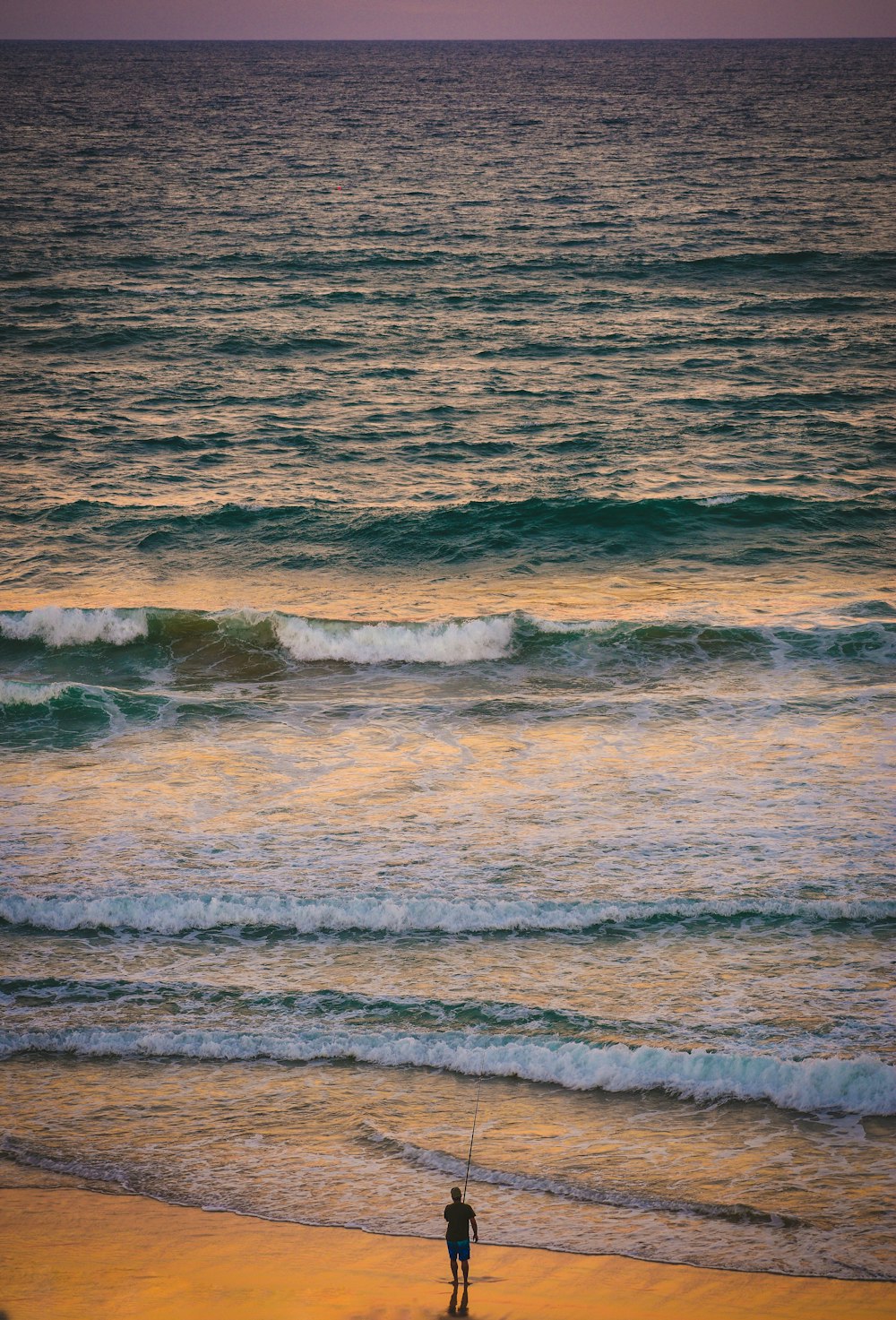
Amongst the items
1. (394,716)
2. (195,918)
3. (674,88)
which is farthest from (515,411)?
(674,88)

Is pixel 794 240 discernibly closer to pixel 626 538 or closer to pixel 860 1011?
pixel 626 538

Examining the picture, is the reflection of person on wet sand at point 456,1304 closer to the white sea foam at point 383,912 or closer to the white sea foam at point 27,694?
the white sea foam at point 383,912

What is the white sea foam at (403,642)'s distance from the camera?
19312 mm

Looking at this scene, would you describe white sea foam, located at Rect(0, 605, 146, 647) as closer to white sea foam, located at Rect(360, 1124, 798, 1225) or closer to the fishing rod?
the fishing rod

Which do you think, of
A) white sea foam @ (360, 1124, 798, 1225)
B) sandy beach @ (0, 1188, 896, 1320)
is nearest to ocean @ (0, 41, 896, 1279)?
white sea foam @ (360, 1124, 798, 1225)

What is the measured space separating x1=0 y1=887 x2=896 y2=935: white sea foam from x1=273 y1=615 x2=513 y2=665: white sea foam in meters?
7.25

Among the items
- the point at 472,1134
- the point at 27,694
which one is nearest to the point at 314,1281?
the point at 472,1134

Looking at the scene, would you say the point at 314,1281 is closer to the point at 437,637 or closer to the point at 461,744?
the point at 461,744

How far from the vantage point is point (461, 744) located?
648 inches

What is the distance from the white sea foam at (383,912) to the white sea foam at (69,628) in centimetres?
807

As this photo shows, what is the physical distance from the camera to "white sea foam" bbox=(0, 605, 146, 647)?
20016 millimetres

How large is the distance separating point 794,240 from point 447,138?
5140cm

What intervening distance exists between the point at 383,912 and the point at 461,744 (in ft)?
14.8

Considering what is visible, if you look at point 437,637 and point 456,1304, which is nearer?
point 456,1304
